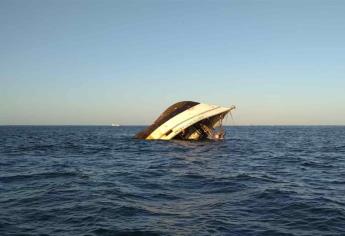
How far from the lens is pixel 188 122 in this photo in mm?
39750

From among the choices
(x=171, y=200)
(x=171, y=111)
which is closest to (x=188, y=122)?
(x=171, y=111)

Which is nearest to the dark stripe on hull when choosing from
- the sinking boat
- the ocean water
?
the sinking boat

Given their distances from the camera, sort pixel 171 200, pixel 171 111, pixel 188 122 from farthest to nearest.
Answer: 1. pixel 171 111
2. pixel 188 122
3. pixel 171 200

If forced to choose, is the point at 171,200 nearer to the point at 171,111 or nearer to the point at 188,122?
the point at 188,122

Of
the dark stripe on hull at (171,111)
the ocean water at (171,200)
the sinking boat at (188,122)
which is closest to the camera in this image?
the ocean water at (171,200)

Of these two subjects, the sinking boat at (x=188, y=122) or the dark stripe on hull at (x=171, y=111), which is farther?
the dark stripe on hull at (x=171, y=111)

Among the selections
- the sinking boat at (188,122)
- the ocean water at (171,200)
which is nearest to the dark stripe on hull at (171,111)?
the sinking boat at (188,122)

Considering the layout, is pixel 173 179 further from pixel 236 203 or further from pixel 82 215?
pixel 82 215

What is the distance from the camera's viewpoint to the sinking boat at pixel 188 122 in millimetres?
40156

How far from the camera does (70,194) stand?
508 inches

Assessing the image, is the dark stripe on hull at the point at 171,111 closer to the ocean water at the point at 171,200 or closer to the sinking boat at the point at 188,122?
the sinking boat at the point at 188,122

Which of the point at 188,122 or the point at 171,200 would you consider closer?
the point at 171,200

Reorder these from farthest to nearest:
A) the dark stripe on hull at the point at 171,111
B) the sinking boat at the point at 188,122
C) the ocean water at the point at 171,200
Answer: the dark stripe on hull at the point at 171,111 < the sinking boat at the point at 188,122 < the ocean water at the point at 171,200

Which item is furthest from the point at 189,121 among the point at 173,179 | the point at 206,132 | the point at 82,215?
the point at 82,215
